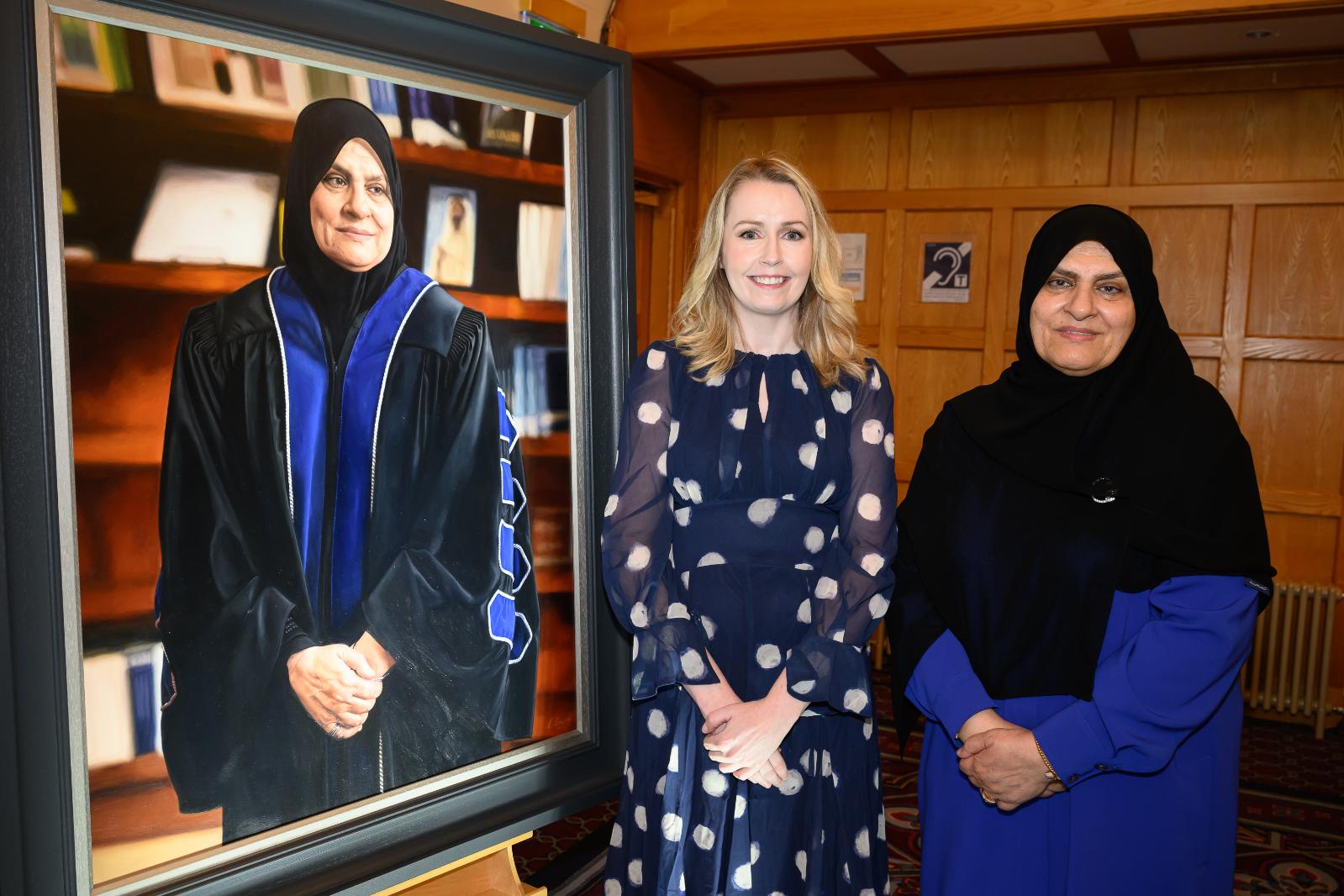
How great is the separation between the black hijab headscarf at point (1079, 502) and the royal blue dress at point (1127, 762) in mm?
35

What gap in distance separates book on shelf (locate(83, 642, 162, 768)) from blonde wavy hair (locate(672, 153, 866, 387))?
0.90 m

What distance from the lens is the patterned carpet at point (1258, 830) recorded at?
3.09m

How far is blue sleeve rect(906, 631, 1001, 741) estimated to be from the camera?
170 centimetres

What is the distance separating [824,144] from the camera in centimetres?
538

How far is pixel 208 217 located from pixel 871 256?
4321 mm

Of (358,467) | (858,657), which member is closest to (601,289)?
(358,467)

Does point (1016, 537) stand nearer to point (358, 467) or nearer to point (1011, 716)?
point (1011, 716)

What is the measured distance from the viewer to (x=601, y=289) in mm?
1835

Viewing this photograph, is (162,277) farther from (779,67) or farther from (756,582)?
(779,67)

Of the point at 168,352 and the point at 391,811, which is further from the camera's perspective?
the point at 391,811

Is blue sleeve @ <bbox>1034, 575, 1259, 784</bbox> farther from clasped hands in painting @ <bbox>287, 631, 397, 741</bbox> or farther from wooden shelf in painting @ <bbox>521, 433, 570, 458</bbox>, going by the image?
clasped hands in painting @ <bbox>287, 631, 397, 741</bbox>

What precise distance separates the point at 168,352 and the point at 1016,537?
1208 mm

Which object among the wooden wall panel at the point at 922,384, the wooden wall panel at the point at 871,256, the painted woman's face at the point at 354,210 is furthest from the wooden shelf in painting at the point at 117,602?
the wooden wall panel at the point at 871,256

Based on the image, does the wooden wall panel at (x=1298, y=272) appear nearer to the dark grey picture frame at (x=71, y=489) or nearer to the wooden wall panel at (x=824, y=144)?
the wooden wall panel at (x=824, y=144)
